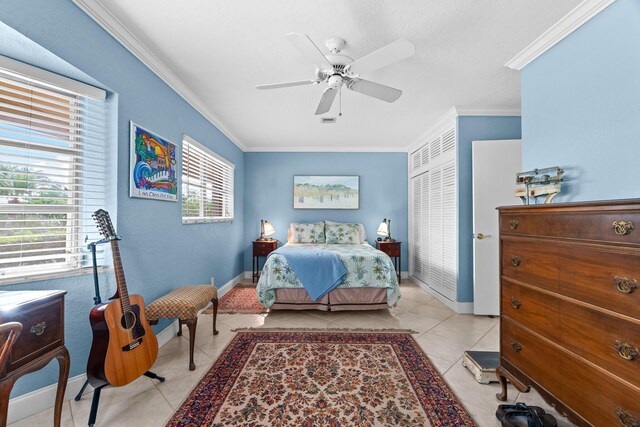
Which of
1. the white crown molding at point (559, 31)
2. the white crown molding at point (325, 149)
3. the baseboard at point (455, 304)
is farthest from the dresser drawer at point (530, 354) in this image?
the white crown molding at point (325, 149)

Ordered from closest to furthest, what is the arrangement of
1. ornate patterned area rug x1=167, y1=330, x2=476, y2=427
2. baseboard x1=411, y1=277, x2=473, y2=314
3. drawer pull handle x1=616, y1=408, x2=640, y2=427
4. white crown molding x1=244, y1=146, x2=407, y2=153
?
drawer pull handle x1=616, y1=408, x2=640, y2=427 < ornate patterned area rug x1=167, y1=330, x2=476, y2=427 < baseboard x1=411, y1=277, x2=473, y2=314 < white crown molding x1=244, y1=146, x2=407, y2=153

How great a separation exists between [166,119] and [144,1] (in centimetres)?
106

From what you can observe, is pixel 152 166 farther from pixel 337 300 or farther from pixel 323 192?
pixel 323 192

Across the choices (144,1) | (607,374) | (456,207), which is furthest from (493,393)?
(144,1)

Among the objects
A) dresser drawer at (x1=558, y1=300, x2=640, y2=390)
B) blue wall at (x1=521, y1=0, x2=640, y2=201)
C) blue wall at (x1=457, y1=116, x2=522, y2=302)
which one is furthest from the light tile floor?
blue wall at (x1=521, y1=0, x2=640, y2=201)

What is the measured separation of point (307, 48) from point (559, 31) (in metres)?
1.83

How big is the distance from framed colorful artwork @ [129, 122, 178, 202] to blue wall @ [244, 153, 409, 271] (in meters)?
2.44

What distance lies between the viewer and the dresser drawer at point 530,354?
130 centimetres

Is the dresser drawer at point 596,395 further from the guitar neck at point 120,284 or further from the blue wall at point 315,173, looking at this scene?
the blue wall at point 315,173

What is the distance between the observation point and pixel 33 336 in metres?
1.15

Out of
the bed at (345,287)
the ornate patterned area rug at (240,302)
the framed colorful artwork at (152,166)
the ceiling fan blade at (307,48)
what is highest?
the ceiling fan blade at (307,48)

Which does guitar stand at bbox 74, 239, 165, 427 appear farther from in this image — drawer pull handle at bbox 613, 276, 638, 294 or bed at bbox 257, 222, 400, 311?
drawer pull handle at bbox 613, 276, 638, 294

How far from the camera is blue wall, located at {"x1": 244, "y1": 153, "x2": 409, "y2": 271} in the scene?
16.8ft

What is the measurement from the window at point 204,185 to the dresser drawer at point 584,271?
10.1ft
